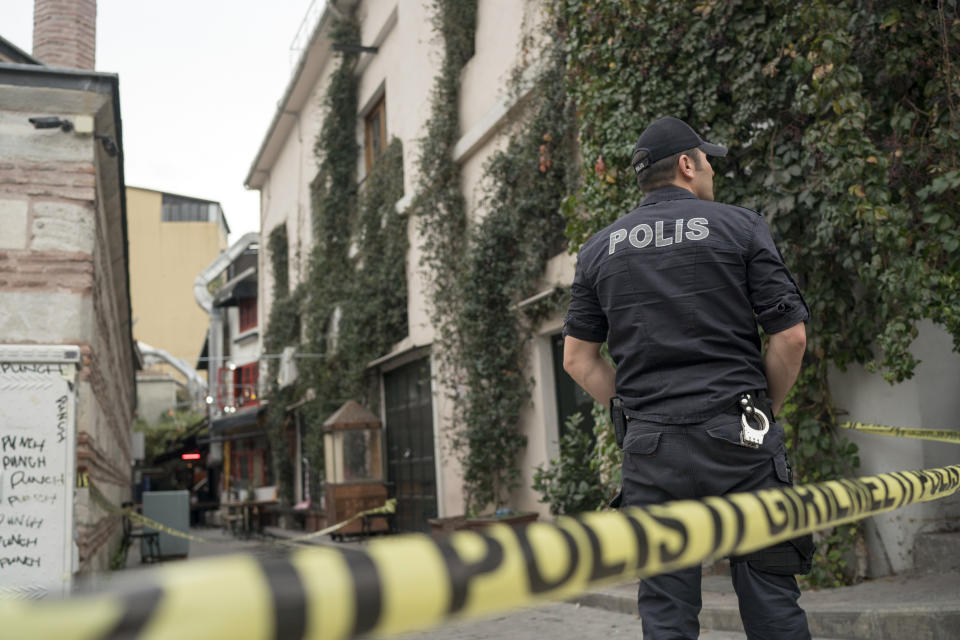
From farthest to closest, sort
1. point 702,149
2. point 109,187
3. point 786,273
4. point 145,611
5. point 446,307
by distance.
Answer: point 446,307
point 109,187
point 702,149
point 786,273
point 145,611

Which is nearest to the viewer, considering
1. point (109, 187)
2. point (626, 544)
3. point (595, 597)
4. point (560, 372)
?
point (626, 544)

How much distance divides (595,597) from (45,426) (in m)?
3.85

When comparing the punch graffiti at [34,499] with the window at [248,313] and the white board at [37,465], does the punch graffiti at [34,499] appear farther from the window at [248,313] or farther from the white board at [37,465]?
the window at [248,313]

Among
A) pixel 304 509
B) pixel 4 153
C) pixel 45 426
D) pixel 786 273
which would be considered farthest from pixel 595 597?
pixel 304 509

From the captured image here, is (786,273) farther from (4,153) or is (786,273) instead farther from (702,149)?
(4,153)

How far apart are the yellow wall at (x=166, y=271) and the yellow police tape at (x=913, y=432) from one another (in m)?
A: 40.9

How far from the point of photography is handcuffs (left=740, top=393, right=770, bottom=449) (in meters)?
2.30

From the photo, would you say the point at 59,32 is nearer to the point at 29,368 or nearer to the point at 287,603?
the point at 29,368

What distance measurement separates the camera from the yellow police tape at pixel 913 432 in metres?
4.39

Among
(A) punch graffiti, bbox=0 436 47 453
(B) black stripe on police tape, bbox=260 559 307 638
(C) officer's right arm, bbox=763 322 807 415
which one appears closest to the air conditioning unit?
(A) punch graffiti, bbox=0 436 47 453

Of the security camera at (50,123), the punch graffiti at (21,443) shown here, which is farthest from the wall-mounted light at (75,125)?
the punch graffiti at (21,443)

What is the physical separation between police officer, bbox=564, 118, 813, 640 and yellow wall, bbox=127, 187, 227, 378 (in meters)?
42.8

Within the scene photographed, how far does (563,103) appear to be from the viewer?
341 inches

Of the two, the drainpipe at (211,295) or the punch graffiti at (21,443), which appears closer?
the punch graffiti at (21,443)
